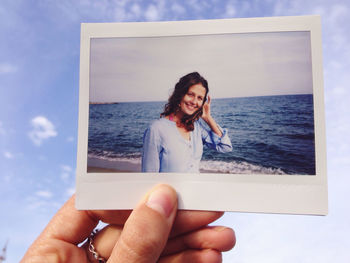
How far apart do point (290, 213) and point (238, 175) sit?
1.17 feet

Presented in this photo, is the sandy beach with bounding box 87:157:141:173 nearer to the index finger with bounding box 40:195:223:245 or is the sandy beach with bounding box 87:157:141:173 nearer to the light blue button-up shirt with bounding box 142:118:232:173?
the light blue button-up shirt with bounding box 142:118:232:173

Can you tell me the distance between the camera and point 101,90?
76.0 inches

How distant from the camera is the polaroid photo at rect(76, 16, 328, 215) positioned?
1.77 metres

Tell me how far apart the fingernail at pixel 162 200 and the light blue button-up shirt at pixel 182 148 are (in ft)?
0.44

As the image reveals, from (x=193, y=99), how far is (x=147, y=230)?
806 mm

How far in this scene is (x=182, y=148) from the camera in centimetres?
181

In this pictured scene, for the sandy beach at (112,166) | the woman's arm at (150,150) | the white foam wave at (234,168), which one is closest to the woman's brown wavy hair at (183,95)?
the woman's arm at (150,150)

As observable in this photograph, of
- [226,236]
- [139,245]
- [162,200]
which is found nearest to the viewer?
[139,245]

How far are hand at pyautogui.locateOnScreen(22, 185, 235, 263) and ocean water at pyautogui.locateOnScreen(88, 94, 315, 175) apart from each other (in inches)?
12.4

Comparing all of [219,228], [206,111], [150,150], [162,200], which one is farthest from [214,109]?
[219,228]

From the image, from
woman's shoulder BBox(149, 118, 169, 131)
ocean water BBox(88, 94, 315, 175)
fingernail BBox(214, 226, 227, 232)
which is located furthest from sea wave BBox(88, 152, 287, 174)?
fingernail BBox(214, 226, 227, 232)

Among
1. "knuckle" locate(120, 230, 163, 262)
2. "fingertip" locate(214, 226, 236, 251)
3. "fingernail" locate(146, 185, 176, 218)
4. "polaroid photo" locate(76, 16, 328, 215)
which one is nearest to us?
"knuckle" locate(120, 230, 163, 262)

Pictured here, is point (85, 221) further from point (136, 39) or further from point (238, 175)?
point (136, 39)

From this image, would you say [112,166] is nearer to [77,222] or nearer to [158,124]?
[158,124]
